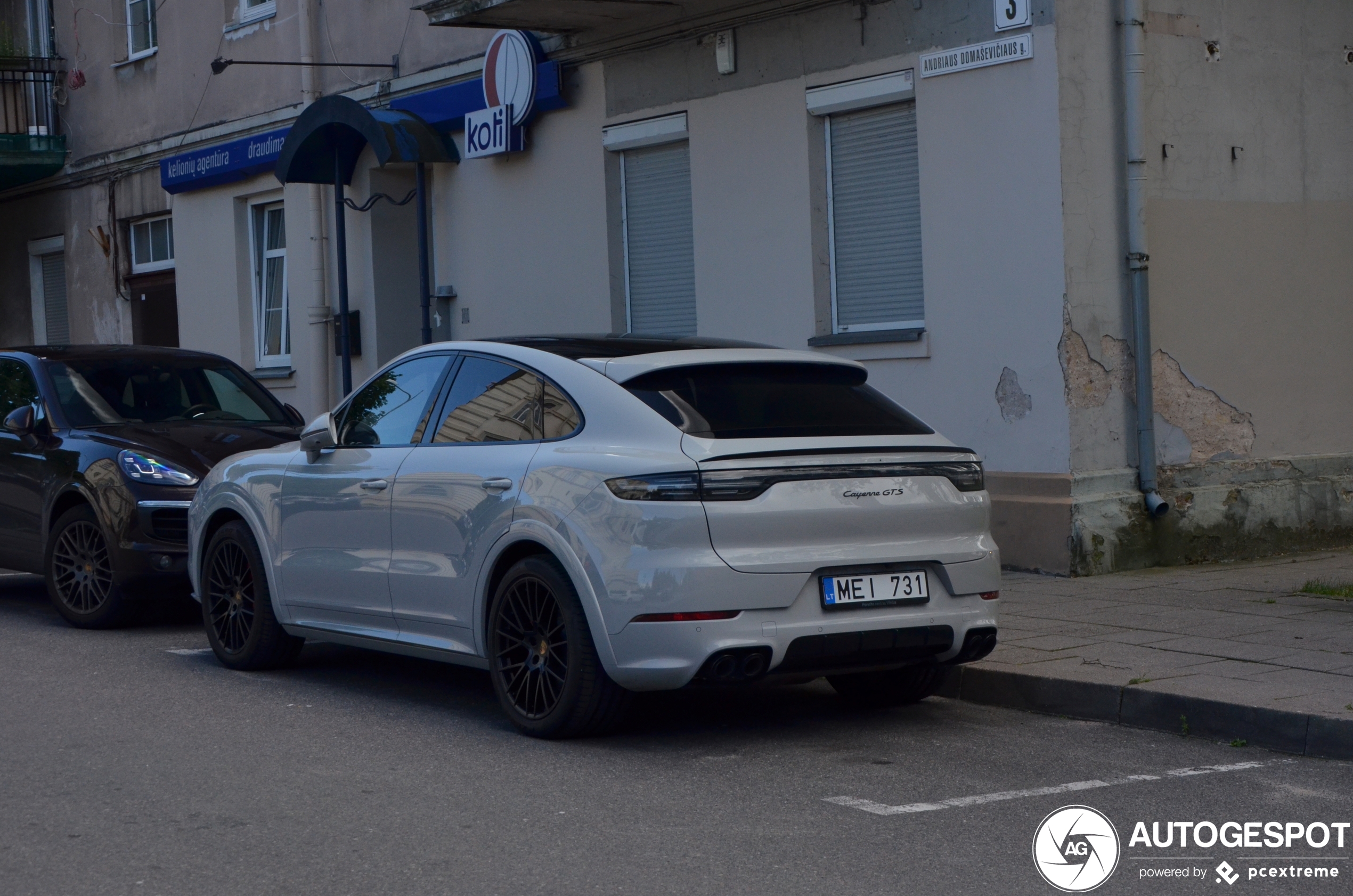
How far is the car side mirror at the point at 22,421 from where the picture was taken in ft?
33.2

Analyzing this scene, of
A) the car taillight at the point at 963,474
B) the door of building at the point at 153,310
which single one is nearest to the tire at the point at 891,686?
the car taillight at the point at 963,474

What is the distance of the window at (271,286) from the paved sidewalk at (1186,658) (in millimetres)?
10817

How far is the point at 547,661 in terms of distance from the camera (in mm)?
6461

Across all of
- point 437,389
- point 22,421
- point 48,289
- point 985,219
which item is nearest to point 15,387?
point 22,421

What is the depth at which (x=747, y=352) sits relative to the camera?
22.4 feet

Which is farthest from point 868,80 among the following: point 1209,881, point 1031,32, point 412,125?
point 1209,881

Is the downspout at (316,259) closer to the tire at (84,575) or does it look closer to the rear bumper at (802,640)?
the tire at (84,575)

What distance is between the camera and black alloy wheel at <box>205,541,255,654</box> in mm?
8359

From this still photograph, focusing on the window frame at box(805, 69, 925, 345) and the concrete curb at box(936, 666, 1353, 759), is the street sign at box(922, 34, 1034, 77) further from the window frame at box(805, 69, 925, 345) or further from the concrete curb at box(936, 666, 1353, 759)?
the concrete curb at box(936, 666, 1353, 759)

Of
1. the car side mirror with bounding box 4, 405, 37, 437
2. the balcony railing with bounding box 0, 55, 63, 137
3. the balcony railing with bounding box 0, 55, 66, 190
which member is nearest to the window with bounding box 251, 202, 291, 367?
the balcony railing with bounding box 0, 55, 66, 190

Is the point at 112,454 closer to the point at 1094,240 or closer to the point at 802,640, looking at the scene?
the point at 802,640

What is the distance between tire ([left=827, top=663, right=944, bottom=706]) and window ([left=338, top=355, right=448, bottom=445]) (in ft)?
7.15

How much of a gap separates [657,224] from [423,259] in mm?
2909

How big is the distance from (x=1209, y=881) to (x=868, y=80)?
326 inches
